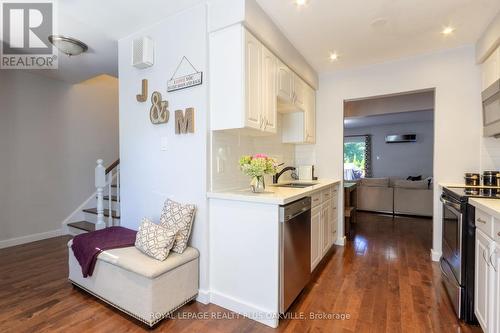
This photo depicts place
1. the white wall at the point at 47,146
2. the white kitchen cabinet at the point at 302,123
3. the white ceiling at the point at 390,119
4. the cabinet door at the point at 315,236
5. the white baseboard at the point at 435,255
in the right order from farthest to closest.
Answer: the white ceiling at the point at 390,119 → the white wall at the point at 47,146 → the white kitchen cabinet at the point at 302,123 → the white baseboard at the point at 435,255 → the cabinet door at the point at 315,236

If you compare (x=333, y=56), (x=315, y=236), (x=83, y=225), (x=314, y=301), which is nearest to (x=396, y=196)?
(x=333, y=56)

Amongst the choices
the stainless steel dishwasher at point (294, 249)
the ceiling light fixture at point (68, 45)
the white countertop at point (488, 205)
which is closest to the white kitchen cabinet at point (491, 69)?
the white countertop at point (488, 205)

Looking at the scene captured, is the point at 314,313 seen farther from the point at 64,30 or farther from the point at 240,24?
the point at 64,30

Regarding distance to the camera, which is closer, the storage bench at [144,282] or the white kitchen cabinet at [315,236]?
the storage bench at [144,282]

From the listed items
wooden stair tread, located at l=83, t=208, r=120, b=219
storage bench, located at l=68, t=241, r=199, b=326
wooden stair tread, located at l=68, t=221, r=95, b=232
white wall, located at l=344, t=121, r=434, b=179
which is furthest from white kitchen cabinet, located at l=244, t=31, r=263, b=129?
white wall, located at l=344, t=121, r=434, b=179

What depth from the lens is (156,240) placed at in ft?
6.51

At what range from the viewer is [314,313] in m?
2.03

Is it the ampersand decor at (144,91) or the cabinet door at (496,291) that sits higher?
the ampersand decor at (144,91)

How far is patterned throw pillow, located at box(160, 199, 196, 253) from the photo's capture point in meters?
2.11

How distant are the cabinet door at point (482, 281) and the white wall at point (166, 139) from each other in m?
1.96

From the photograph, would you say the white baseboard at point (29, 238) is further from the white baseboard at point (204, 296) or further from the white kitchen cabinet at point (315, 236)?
the white kitchen cabinet at point (315, 236)

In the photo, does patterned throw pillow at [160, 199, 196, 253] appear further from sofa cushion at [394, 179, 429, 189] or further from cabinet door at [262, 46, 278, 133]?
sofa cushion at [394, 179, 429, 189]

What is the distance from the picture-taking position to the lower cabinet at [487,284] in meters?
1.47

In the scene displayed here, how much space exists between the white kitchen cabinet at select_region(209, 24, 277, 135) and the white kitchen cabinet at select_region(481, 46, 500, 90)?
88.5 inches
